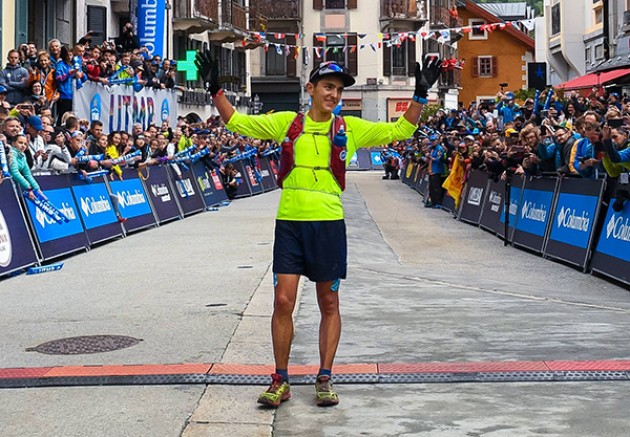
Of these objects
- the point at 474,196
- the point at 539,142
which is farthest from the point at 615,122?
the point at 474,196

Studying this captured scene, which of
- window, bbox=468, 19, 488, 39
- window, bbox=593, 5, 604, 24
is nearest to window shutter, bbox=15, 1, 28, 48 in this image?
window, bbox=593, 5, 604, 24

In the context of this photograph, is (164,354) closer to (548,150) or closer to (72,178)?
(72,178)

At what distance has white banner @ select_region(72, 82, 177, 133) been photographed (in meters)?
23.5

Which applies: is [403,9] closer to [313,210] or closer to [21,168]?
[21,168]

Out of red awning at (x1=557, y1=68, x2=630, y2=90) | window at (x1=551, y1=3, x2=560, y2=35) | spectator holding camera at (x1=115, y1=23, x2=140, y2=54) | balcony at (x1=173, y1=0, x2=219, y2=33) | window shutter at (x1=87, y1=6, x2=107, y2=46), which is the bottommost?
red awning at (x1=557, y1=68, x2=630, y2=90)

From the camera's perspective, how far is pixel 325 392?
6523 millimetres

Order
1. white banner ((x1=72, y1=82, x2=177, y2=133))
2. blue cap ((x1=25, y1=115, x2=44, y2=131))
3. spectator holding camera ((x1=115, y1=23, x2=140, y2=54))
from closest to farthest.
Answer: blue cap ((x1=25, y1=115, x2=44, y2=131)) → white banner ((x1=72, y1=82, x2=177, y2=133)) → spectator holding camera ((x1=115, y1=23, x2=140, y2=54))

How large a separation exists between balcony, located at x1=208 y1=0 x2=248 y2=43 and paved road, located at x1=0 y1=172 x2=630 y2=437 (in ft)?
113

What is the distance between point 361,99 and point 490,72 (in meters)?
18.3

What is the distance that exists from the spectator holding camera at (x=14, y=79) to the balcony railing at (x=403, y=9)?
51.4m

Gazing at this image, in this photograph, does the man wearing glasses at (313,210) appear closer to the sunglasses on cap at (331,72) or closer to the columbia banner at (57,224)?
the sunglasses on cap at (331,72)

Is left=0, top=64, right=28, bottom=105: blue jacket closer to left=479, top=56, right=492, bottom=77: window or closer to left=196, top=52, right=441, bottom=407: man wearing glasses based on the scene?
left=196, top=52, right=441, bottom=407: man wearing glasses

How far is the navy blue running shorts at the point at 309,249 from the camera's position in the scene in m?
6.77

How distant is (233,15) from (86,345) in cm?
4557
